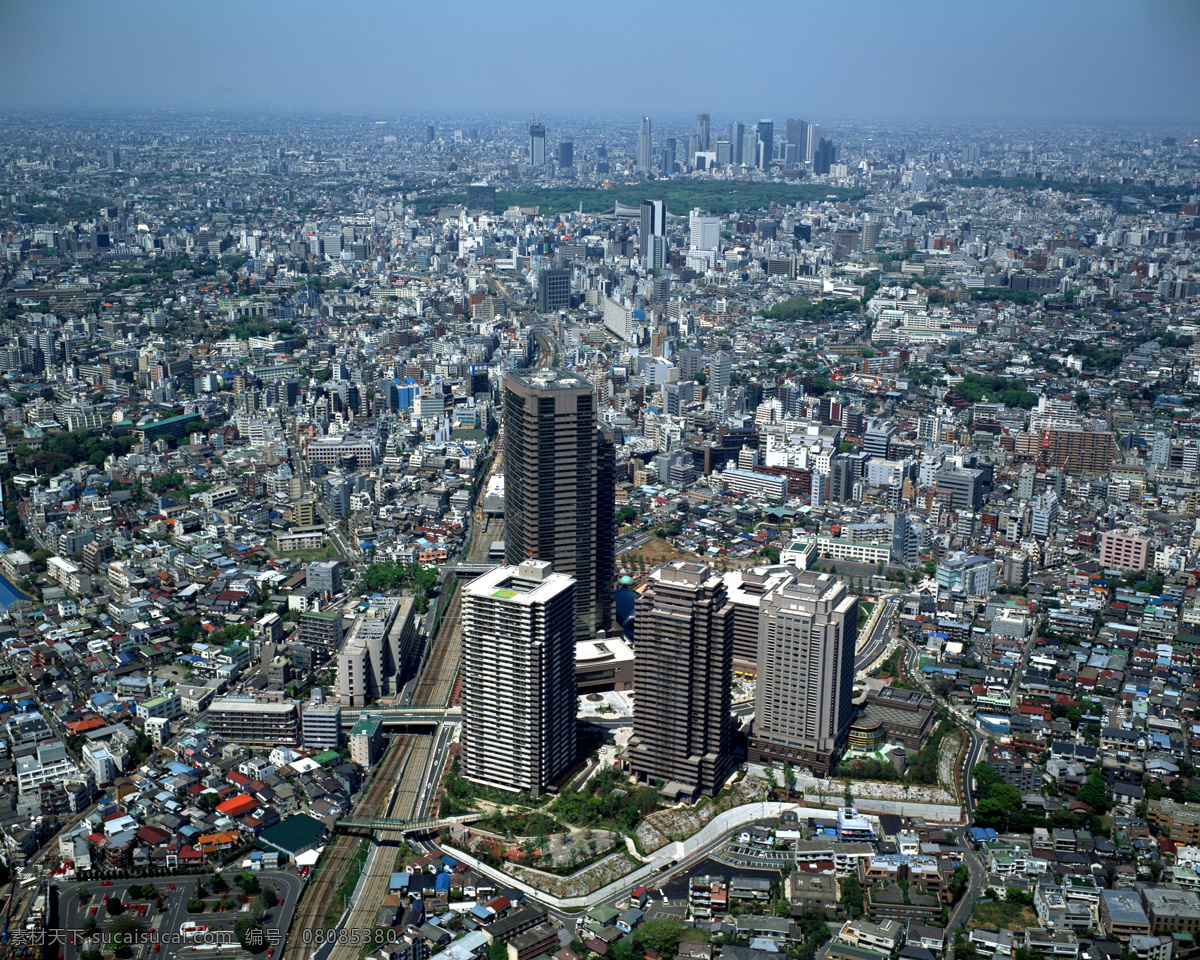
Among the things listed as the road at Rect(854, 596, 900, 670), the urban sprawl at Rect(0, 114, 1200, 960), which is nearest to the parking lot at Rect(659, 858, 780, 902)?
the urban sprawl at Rect(0, 114, 1200, 960)

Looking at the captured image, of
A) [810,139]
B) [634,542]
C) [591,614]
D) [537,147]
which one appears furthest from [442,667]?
[810,139]

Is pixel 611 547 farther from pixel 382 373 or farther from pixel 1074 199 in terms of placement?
pixel 1074 199

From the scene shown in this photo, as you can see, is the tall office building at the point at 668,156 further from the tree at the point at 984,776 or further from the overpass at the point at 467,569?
the tree at the point at 984,776

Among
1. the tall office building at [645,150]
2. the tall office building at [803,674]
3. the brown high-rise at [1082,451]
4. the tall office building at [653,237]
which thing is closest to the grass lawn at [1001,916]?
the tall office building at [803,674]

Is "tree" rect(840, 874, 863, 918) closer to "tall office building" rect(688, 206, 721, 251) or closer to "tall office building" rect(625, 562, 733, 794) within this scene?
"tall office building" rect(625, 562, 733, 794)

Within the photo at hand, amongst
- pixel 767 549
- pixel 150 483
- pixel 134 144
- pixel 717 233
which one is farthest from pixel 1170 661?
pixel 134 144

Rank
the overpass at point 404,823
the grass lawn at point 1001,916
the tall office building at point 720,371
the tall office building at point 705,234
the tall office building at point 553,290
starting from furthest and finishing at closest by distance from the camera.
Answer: the tall office building at point 705,234, the tall office building at point 553,290, the tall office building at point 720,371, the overpass at point 404,823, the grass lawn at point 1001,916
